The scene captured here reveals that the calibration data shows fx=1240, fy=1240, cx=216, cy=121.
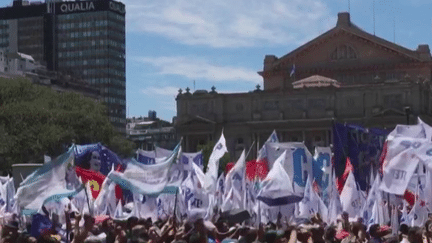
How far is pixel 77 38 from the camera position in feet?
570

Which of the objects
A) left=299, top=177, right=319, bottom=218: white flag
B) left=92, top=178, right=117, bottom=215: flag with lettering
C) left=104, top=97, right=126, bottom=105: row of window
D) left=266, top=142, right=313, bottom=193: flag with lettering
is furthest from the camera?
left=104, top=97, right=126, bottom=105: row of window

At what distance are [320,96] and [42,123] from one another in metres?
44.3

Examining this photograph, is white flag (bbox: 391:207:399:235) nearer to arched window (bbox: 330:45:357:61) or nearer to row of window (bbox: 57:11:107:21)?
arched window (bbox: 330:45:357:61)

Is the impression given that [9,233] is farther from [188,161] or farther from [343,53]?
[343,53]

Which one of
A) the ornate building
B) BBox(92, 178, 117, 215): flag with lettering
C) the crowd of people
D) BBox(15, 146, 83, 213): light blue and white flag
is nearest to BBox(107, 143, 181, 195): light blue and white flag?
the crowd of people

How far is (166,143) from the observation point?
194 metres

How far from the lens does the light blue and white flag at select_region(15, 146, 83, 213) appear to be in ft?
64.7

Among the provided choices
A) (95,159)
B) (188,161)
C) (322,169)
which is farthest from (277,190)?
(95,159)

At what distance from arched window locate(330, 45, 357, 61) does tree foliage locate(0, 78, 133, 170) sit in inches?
1642

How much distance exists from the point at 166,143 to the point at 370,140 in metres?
169

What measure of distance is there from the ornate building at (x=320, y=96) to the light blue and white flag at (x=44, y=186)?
94036 millimetres

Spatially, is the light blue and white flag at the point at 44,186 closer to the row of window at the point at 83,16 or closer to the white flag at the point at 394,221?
the white flag at the point at 394,221

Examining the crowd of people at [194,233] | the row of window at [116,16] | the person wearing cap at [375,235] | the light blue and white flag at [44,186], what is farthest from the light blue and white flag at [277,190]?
the row of window at [116,16]

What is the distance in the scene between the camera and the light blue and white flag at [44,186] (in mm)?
19734
